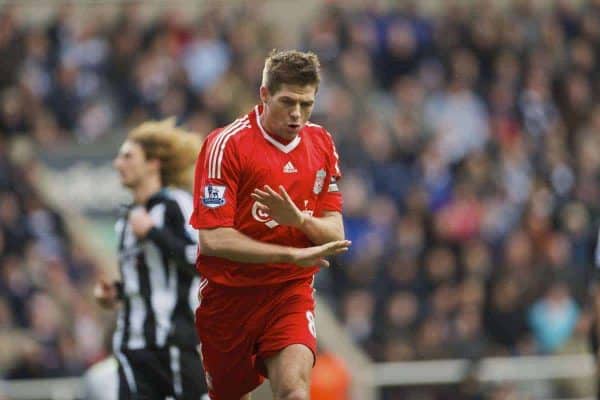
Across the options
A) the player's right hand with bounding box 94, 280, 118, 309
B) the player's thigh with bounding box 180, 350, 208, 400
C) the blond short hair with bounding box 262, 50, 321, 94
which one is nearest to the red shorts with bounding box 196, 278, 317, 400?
the player's thigh with bounding box 180, 350, 208, 400

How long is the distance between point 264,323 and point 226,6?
1209 cm

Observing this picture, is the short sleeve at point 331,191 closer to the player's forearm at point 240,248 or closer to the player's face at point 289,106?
the player's face at point 289,106

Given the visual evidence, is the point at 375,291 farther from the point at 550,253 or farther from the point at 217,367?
the point at 217,367

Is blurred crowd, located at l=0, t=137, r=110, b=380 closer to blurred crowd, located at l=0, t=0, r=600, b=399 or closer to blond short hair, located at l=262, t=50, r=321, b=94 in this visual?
blurred crowd, located at l=0, t=0, r=600, b=399

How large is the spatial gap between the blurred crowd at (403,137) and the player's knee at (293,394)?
296 inches

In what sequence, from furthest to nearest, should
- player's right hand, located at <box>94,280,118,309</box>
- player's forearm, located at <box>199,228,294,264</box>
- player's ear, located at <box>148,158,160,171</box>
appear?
player's ear, located at <box>148,158,160,171</box>, player's right hand, located at <box>94,280,118,309</box>, player's forearm, located at <box>199,228,294,264</box>

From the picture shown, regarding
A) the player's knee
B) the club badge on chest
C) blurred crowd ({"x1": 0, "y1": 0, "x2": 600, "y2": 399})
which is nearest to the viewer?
the player's knee

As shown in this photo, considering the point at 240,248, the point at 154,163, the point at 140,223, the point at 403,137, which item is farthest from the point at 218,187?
the point at 403,137

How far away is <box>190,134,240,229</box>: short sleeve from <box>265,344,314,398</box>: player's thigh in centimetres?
65

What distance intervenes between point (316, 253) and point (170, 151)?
6.20 ft

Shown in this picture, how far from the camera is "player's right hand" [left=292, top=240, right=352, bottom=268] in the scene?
6586mm

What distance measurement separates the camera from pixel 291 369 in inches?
262

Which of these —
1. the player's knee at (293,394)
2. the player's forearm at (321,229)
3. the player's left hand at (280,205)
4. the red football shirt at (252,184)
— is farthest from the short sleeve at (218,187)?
the player's knee at (293,394)

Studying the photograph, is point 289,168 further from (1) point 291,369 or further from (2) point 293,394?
(2) point 293,394
